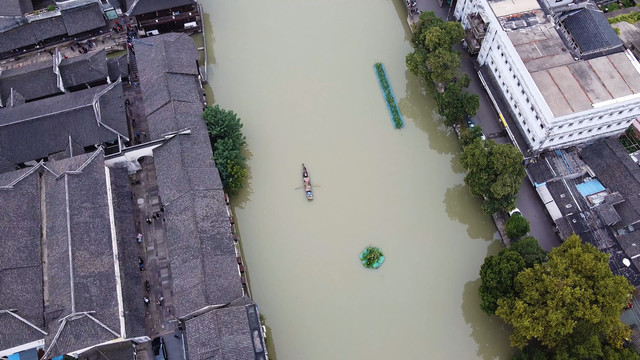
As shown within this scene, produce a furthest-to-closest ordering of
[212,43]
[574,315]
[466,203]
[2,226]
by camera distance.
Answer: [212,43]
[466,203]
[2,226]
[574,315]

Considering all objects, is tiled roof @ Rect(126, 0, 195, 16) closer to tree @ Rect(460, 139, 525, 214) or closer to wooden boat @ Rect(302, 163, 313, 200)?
wooden boat @ Rect(302, 163, 313, 200)

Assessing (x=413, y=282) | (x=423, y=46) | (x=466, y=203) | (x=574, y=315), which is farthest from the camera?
(x=423, y=46)

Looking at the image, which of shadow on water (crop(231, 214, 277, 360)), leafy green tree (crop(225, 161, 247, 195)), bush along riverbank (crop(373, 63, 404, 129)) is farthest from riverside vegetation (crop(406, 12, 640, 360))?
leafy green tree (crop(225, 161, 247, 195))

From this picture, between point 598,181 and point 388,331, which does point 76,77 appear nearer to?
point 388,331

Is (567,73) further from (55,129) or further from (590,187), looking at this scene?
(55,129)

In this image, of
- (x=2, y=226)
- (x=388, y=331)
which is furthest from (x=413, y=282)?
(x=2, y=226)
